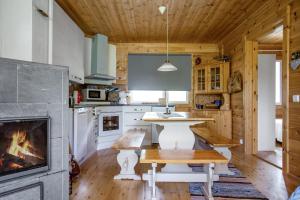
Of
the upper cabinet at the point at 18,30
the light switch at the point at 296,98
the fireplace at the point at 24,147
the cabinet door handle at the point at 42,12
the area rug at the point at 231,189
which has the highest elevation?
the cabinet door handle at the point at 42,12

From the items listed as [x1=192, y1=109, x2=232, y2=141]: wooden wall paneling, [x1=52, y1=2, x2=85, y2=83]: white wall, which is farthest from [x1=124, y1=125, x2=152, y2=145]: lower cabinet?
[x1=52, y1=2, x2=85, y2=83]: white wall

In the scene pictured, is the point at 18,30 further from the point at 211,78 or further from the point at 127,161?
the point at 211,78

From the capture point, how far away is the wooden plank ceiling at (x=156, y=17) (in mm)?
3617

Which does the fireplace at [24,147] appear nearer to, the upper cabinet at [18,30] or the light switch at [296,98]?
the upper cabinet at [18,30]

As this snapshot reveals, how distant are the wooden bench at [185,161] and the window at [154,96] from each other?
3.58 metres

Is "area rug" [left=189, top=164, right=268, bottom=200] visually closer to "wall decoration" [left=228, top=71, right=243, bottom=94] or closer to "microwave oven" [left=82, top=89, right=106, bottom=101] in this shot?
"wall decoration" [left=228, top=71, right=243, bottom=94]

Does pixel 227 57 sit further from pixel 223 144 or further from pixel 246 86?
pixel 223 144

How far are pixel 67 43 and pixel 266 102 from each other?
4.03m

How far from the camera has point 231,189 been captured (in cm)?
254

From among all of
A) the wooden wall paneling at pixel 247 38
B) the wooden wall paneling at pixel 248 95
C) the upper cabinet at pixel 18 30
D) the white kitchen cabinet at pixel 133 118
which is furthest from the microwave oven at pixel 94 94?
the wooden wall paneling at pixel 248 95

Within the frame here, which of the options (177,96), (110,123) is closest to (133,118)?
(110,123)

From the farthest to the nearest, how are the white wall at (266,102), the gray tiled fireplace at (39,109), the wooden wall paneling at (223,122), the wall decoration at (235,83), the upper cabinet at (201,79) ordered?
the upper cabinet at (201,79) → the wooden wall paneling at (223,122) → the white wall at (266,102) → the wall decoration at (235,83) → the gray tiled fireplace at (39,109)

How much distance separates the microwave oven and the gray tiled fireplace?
295cm

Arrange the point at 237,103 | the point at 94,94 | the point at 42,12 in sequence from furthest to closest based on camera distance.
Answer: the point at 94,94 < the point at 237,103 < the point at 42,12
